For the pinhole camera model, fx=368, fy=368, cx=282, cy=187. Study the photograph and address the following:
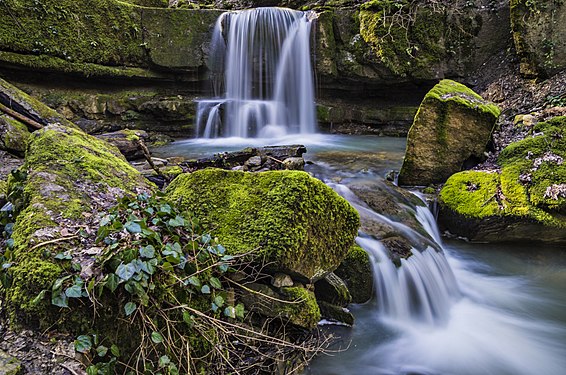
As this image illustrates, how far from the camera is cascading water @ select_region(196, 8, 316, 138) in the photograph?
11.3m

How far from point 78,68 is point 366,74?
26.7 feet

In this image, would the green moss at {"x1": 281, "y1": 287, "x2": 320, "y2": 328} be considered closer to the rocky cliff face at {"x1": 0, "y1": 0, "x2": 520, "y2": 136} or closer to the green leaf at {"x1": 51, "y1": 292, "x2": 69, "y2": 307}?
the green leaf at {"x1": 51, "y1": 292, "x2": 69, "y2": 307}

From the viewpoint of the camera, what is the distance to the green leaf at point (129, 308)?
170 cm

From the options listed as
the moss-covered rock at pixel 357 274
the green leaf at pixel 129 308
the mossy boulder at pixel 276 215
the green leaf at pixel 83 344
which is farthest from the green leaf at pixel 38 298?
the moss-covered rock at pixel 357 274

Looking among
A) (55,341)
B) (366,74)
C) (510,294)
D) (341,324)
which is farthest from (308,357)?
(366,74)

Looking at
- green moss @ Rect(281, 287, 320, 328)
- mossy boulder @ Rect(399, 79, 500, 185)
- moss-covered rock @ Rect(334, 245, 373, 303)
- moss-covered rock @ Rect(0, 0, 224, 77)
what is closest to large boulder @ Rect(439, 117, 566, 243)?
mossy boulder @ Rect(399, 79, 500, 185)

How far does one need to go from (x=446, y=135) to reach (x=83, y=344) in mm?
5670

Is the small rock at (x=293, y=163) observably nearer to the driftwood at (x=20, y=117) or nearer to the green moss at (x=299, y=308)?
the green moss at (x=299, y=308)

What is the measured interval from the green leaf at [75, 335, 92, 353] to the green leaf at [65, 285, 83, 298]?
185mm

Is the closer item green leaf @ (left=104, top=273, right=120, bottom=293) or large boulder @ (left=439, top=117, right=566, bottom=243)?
green leaf @ (left=104, top=273, right=120, bottom=293)

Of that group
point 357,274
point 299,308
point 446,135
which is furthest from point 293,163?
point 299,308

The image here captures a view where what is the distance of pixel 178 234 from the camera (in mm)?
2322

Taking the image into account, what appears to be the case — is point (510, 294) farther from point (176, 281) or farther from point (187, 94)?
point (187, 94)

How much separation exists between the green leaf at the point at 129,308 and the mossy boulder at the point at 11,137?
4.66 m
